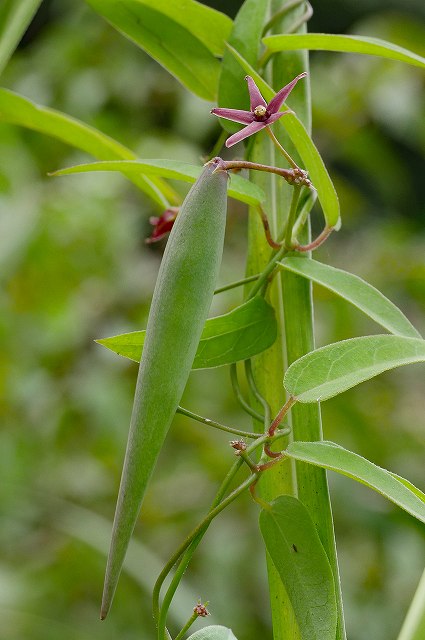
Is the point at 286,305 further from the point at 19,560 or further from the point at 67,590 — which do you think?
the point at 19,560

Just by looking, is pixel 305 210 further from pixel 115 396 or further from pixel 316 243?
pixel 115 396

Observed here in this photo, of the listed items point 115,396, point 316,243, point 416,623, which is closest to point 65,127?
point 316,243

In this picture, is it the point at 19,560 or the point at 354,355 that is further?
the point at 19,560

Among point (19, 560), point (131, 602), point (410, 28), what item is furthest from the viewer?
point (410, 28)

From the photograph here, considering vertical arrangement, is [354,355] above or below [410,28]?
below

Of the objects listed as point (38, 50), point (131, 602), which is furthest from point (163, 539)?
point (38, 50)

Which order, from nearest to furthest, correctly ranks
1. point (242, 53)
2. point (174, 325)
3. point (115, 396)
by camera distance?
point (174, 325) < point (242, 53) < point (115, 396)
